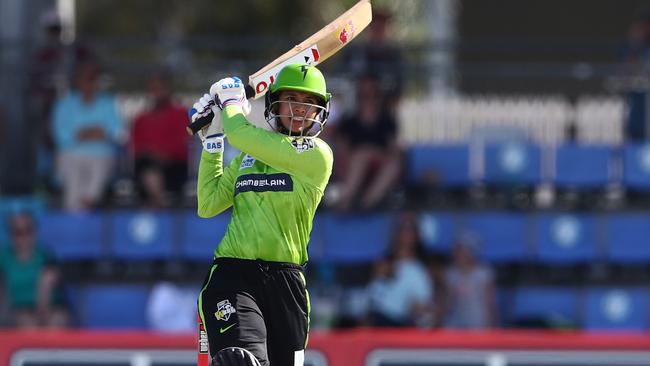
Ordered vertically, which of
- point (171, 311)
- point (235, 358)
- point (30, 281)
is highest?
point (30, 281)

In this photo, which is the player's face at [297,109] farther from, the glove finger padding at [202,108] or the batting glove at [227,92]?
the glove finger padding at [202,108]

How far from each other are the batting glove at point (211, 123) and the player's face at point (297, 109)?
0.98ft

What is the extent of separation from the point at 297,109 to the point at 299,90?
0.12m

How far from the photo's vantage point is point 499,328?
11.8m

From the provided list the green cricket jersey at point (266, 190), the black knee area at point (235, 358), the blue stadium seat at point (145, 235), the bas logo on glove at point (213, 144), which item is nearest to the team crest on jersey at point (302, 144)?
the green cricket jersey at point (266, 190)

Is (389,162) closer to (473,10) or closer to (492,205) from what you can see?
(492,205)

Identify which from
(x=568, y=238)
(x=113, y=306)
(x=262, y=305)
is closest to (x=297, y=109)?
(x=262, y=305)

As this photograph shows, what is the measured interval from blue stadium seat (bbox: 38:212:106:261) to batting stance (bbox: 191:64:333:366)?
19.2ft

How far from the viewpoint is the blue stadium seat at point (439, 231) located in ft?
39.7

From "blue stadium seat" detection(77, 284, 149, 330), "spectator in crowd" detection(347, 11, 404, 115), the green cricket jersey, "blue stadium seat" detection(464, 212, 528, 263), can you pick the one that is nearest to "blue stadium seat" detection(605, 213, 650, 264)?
"blue stadium seat" detection(464, 212, 528, 263)

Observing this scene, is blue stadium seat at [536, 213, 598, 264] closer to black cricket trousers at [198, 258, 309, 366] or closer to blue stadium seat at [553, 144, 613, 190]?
blue stadium seat at [553, 144, 613, 190]

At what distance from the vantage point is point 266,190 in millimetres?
6660

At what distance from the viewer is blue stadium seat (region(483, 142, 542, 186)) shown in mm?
12438

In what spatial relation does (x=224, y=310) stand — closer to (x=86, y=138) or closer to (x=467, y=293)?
(x=467, y=293)
